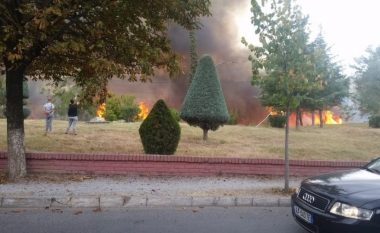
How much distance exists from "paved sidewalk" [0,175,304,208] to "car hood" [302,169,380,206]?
2.65 meters

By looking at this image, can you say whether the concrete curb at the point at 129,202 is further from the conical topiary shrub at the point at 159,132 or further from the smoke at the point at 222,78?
the smoke at the point at 222,78

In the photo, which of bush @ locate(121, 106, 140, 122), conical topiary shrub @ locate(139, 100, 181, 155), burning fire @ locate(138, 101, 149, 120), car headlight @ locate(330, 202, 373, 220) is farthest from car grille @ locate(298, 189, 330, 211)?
burning fire @ locate(138, 101, 149, 120)

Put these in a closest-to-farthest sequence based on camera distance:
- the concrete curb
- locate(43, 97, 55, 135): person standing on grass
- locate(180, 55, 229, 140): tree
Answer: the concrete curb
locate(180, 55, 229, 140): tree
locate(43, 97, 55, 135): person standing on grass

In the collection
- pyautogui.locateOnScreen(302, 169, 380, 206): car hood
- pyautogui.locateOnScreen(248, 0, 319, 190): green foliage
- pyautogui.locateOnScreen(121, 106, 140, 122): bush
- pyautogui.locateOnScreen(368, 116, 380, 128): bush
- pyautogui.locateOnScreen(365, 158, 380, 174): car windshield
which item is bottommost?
pyautogui.locateOnScreen(302, 169, 380, 206): car hood

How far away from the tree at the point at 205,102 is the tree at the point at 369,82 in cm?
1773

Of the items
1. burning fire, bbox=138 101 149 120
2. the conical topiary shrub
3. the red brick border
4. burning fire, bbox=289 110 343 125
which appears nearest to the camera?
the red brick border

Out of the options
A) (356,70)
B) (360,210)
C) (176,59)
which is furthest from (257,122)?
(360,210)

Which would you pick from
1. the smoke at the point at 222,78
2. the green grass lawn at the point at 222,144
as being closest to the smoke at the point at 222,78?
the smoke at the point at 222,78

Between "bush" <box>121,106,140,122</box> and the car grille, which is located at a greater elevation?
"bush" <box>121,106,140,122</box>

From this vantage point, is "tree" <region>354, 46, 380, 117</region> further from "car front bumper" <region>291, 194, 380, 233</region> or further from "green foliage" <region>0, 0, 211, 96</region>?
A: "car front bumper" <region>291, 194, 380, 233</region>

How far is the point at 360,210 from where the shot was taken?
5527 mm

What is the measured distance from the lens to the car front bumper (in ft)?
17.8

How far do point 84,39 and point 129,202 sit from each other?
12.5 ft

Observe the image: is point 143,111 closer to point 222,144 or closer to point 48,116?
point 48,116
